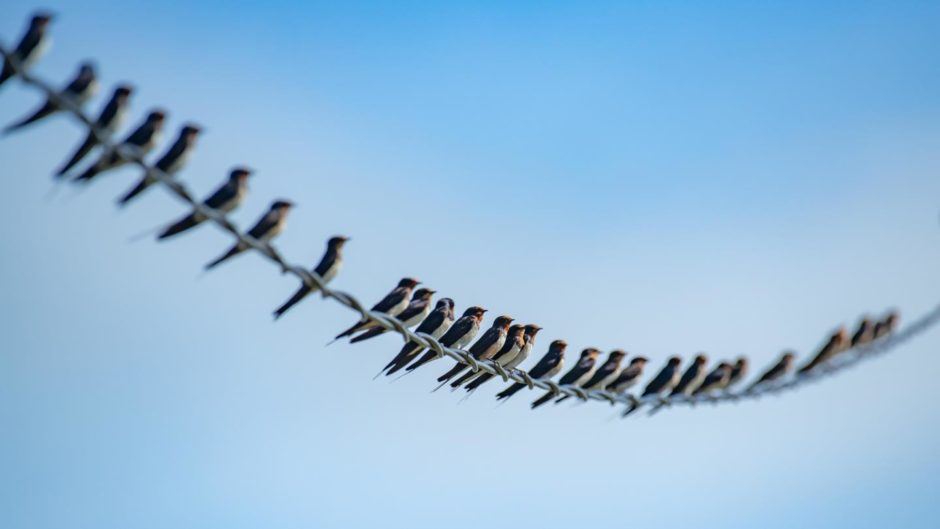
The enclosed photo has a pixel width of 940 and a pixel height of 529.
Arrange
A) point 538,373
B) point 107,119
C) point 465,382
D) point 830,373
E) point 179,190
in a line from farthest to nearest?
point 538,373
point 830,373
point 465,382
point 107,119
point 179,190

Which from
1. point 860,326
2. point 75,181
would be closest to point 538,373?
point 860,326

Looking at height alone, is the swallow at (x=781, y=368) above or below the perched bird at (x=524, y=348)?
above

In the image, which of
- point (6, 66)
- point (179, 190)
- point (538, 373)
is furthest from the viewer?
point (538, 373)

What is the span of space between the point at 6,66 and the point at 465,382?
706 cm

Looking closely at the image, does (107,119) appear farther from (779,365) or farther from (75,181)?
(779,365)

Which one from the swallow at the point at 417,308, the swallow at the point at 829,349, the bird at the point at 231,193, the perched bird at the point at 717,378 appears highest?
the swallow at the point at 829,349

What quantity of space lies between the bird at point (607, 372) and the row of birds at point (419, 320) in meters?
0.01

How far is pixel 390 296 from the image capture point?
14.6 metres

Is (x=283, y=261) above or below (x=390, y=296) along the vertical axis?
below

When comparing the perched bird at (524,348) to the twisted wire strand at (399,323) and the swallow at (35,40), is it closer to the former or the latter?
the twisted wire strand at (399,323)

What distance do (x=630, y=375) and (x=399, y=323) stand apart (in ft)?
23.0

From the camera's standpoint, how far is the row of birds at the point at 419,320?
9328mm

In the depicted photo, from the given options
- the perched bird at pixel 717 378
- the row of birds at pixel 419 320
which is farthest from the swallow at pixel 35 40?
the perched bird at pixel 717 378

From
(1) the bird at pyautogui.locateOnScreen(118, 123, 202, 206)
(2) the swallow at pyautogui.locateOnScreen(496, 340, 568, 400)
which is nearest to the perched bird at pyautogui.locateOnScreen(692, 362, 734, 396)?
(2) the swallow at pyautogui.locateOnScreen(496, 340, 568, 400)
